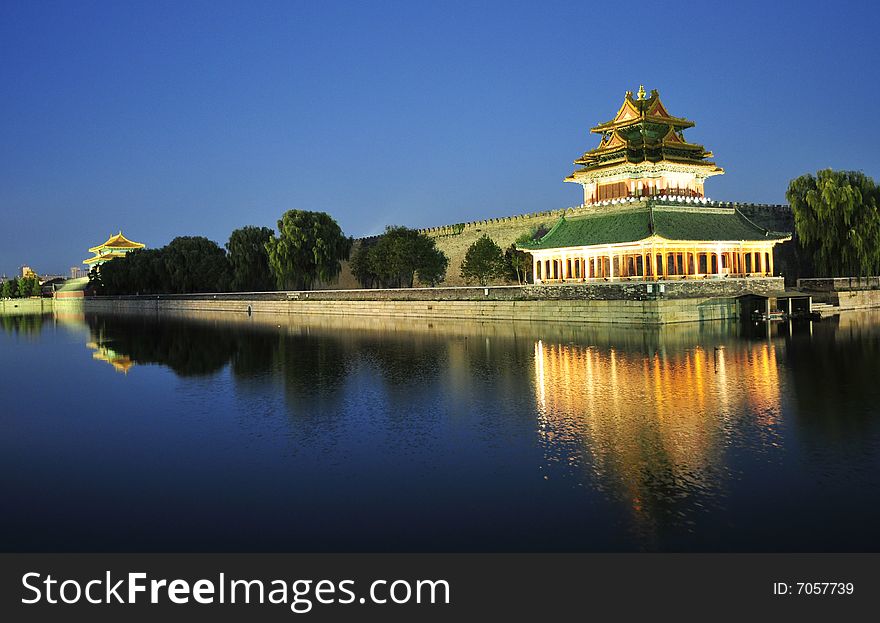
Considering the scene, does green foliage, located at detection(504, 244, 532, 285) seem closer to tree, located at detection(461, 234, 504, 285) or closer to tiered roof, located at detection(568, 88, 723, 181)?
tree, located at detection(461, 234, 504, 285)

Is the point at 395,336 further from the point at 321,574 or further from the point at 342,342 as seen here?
the point at 321,574

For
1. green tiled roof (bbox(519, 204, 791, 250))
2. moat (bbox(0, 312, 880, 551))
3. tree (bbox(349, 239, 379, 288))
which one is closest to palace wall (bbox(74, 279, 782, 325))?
green tiled roof (bbox(519, 204, 791, 250))

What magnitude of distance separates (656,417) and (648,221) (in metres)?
24.5

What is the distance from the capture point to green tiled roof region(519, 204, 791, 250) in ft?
119

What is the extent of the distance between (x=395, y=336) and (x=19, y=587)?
2488 cm

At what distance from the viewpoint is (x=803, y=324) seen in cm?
3142

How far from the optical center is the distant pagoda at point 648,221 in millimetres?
36500

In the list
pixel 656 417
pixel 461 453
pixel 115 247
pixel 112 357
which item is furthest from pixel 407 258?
pixel 115 247

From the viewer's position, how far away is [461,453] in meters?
11.3

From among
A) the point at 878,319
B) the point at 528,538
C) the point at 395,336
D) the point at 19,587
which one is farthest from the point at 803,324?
the point at 19,587

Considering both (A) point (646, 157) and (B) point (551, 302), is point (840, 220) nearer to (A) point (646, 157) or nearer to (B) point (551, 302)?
(A) point (646, 157)

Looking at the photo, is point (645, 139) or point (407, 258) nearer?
point (645, 139)

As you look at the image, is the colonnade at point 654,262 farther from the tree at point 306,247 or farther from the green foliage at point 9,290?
the green foliage at point 9,290

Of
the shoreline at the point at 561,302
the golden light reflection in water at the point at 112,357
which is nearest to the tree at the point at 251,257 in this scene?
the shoreline at the point at 561,302
